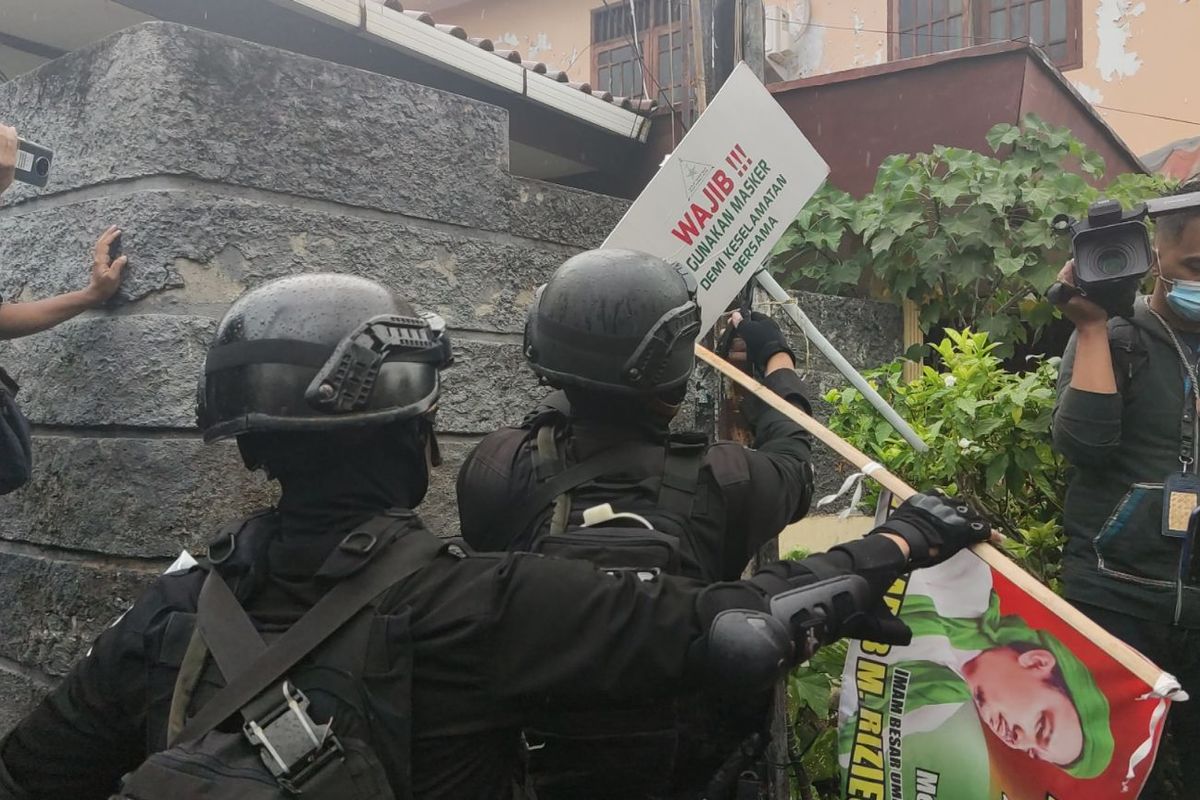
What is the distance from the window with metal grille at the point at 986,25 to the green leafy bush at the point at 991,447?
25.9ft

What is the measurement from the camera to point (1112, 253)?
8.70ft

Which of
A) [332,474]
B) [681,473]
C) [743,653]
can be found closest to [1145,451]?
[681,473]

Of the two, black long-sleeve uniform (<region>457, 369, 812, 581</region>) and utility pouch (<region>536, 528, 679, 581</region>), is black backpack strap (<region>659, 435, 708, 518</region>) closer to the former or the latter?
black long-sleeve uniform (<region>457, 369, 812, 581</region>)

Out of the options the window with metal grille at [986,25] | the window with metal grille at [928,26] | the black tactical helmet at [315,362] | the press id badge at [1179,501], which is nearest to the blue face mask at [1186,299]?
the press id badge at [1179,501]

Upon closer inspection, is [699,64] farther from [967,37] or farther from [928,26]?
[928,26]

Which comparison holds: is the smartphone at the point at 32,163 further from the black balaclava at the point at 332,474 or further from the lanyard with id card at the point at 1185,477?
the lanyard with id card at the point at 1185,477

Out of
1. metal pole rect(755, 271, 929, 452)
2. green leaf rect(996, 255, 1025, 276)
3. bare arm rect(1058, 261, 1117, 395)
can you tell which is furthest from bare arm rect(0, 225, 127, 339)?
green leaf rect(996, 255, 1025, 276)

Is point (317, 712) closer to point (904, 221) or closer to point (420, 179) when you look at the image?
point (420, 179)

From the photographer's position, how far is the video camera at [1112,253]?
2605 mm

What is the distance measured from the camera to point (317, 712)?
1.59m

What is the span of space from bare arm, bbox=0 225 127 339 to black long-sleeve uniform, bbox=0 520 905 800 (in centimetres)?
131

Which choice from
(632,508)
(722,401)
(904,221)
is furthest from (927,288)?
(632,508)

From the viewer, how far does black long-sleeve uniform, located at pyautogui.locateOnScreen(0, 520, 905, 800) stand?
1653mm

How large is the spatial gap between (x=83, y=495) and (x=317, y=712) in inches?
67.7
